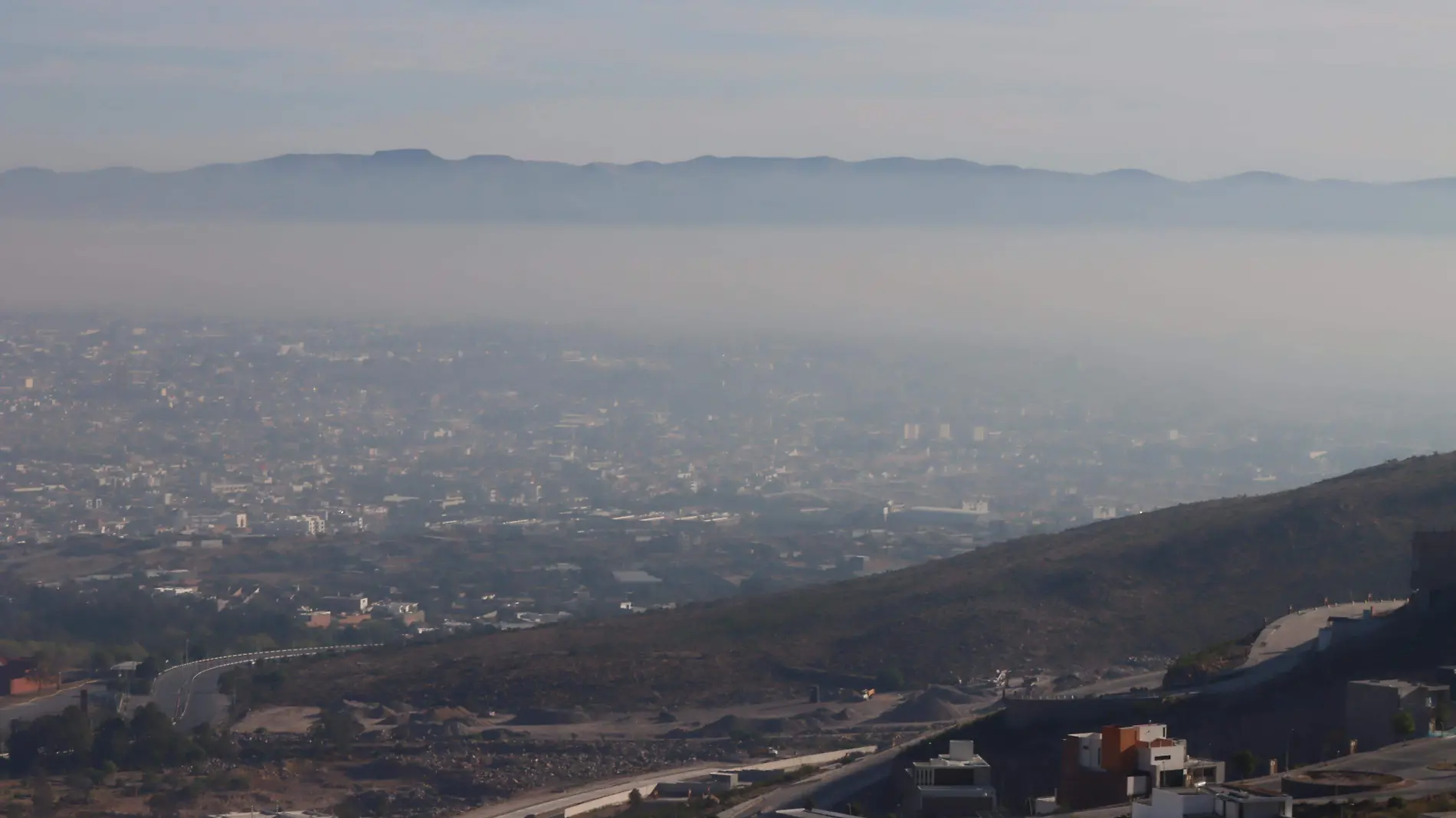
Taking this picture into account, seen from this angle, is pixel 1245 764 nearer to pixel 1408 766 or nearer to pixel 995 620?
pixel 1408 766

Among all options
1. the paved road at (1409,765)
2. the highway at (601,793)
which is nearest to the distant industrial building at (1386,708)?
the paved road at (1409,765)

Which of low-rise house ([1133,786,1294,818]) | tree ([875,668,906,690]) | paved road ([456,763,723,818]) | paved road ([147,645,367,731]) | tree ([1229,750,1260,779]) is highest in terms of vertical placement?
low-rise house ([1133,786,1294,818])

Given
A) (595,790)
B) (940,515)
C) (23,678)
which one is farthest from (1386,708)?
(940,515)

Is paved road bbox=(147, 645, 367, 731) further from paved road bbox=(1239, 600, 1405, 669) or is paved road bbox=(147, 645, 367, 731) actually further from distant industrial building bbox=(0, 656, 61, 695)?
paved road bbox=(1239, 600, 1405, 669)

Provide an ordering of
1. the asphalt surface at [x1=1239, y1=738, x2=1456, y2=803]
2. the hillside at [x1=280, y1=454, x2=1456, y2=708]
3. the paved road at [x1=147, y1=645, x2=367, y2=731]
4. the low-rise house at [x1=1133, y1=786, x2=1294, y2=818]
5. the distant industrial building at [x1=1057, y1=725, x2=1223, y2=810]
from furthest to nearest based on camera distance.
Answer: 1. the paved road at [x1=147, y1=645, x2=367, y2=731]
2. the hillside at [x1=280, y1=454, x2=1456, y2=708]
3. the distant industrial building at [x1=1057, y1=725, x2=1223, y2=810]
4. the asphalt surface at [x1=1239, y1=738, x2=1456, y2=803]
5. the low-rise house at [x1=1133, y1=786, x2=1294, y2=818]

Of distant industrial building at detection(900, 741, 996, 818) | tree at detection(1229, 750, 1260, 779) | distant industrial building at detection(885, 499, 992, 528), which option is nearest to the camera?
tree at detection(1229, 750, 1260, 779)

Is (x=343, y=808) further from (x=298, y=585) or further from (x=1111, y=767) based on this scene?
(x=298, y=585)

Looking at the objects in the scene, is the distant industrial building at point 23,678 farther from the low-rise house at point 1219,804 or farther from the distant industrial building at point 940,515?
the distant industrial building at point 940,515

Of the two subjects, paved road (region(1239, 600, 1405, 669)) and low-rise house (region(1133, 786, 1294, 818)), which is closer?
low-rise house (region(1133, 786, 1294, 818))

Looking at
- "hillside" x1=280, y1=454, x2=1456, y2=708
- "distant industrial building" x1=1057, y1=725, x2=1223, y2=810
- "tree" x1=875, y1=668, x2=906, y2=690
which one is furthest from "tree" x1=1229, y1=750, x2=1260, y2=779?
"tree" x1=875, y1=668, x2=906, y2=690

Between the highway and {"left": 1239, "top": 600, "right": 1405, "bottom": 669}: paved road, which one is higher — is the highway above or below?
below
